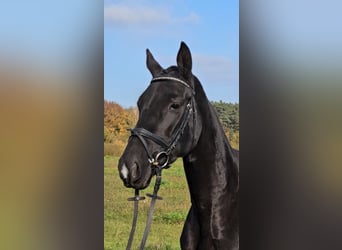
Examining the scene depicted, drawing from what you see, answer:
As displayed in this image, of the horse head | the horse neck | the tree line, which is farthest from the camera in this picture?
the tree line

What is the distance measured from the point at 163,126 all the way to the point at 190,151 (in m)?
0.16

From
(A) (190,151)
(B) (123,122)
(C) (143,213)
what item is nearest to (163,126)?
(A) (190,151)

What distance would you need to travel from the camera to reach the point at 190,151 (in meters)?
→ 1.49

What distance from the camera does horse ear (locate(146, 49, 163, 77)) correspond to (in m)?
1.51

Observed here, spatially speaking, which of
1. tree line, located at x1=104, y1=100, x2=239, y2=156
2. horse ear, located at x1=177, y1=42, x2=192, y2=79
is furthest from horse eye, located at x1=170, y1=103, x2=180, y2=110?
tree line, located at x1=104, y1=100, x2=239, y2=156

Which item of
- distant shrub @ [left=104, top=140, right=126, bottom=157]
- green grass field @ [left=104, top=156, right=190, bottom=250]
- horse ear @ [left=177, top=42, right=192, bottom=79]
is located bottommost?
green grass field @ [left=104, top=156, right=190, bottom=250]

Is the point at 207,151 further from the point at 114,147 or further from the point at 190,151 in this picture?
the point at 114,147

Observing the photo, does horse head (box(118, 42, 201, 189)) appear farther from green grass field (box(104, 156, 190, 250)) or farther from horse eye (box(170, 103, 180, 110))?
green grass field (box(104, 156, 190, 250))

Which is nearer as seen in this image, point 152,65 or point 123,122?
point 152,65

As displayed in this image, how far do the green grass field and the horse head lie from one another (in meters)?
0.21
